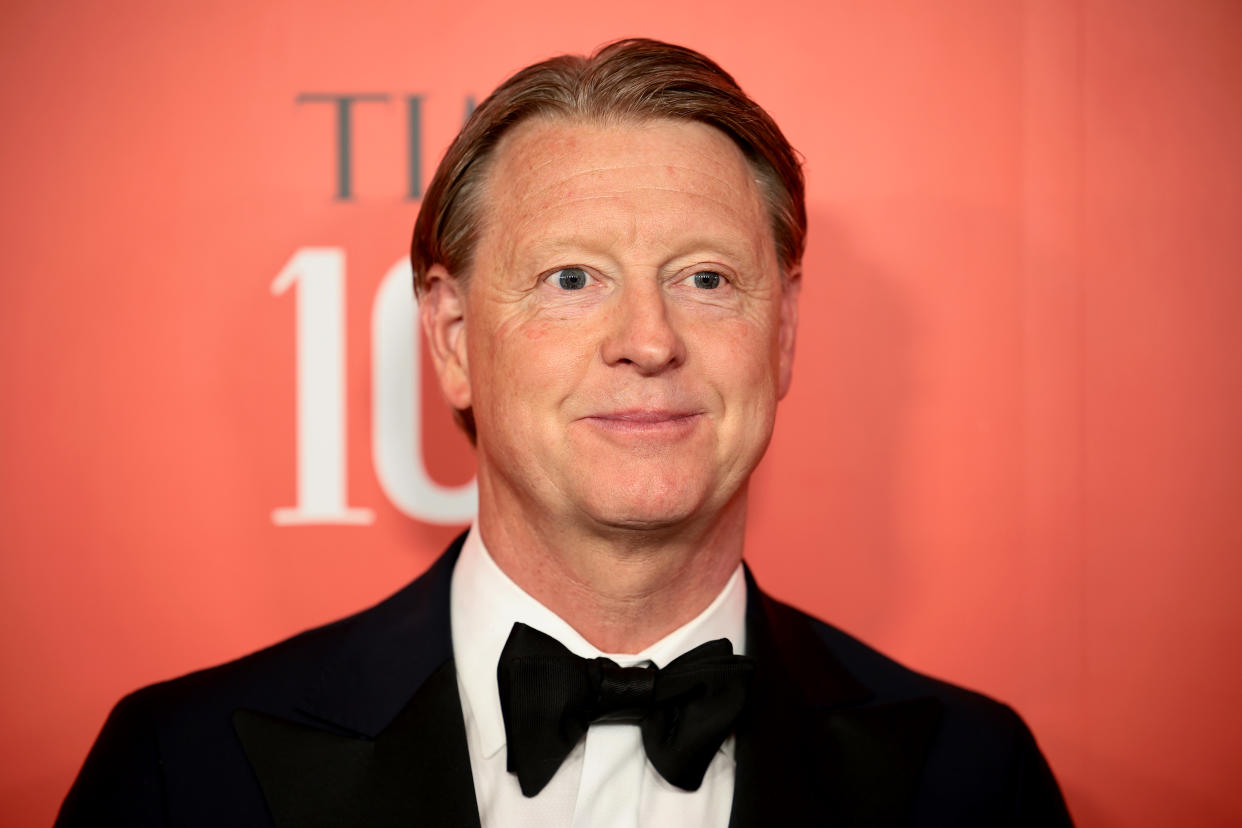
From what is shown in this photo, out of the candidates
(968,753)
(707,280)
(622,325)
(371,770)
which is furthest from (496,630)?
(968,753)

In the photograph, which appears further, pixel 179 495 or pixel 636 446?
pixel 179 495

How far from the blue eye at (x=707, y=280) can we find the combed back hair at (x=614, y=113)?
8.5 inches

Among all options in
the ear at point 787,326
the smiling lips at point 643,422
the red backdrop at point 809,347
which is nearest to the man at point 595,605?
the smiling lips at point 643,422

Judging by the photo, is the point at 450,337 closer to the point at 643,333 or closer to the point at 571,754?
the point at 643,333

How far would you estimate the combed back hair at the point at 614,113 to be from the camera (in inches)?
76.5

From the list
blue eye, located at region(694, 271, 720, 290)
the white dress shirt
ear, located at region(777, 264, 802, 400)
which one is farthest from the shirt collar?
blue eye, located at region(694, 271, 720, 290)

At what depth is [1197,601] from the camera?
103 inches

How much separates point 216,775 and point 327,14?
1535 millimetres

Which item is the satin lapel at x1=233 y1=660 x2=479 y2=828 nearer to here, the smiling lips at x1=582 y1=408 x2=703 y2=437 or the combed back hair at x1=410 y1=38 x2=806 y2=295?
the smiling lips at x1=582 y1=408 x2=703 y2=437

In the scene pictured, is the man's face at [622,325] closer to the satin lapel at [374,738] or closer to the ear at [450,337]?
the ear at [450,337]

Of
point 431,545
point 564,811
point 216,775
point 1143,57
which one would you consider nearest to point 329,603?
point 431,545

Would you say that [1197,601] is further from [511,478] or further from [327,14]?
[327,14]

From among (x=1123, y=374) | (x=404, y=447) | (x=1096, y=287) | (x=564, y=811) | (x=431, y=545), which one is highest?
(x=1096, y=287)

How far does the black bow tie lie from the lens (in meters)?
1.76
